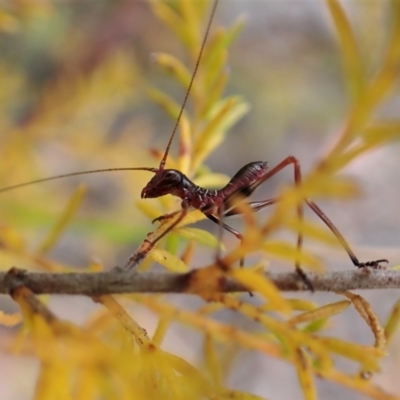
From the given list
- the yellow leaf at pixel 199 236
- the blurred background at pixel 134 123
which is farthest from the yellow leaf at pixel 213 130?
the blurred background at pixel 134 123

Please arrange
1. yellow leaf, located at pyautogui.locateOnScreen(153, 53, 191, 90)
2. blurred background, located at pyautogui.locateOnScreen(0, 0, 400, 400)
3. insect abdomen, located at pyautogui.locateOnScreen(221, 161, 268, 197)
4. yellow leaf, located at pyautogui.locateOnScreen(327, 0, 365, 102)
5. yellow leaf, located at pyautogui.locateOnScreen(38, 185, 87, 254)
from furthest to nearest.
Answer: blurred background, located at pyautogui.locateOnScreen(0, 0, 400, 400) → insect abdomen, located at pyautogui.locateOnScreen(221, 161, 268, 197) → yellow leaf, located at pyautogui.locateOnScreen(153, 53, 191, 90) → yellow leaf, located at pyautogui.locateOnScreen(38, 185, 87, 254) → yellow leaf, located at pyautogui.locateOnScreen(327, 0, 365, 102)

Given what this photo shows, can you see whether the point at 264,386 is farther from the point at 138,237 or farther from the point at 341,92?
the point at 341,92

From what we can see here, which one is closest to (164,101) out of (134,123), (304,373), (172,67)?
(172,67)

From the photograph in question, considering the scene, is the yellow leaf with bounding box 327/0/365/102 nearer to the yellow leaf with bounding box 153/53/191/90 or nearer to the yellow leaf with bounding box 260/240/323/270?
the yellow leaf with bounding box 260/240/323/270

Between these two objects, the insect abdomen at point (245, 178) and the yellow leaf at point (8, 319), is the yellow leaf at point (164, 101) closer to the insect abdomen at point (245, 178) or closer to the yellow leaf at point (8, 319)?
the insect abdomen at point (245, 178)

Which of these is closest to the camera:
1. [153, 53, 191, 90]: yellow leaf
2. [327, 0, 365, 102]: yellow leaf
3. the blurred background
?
[327, 0, 365, 102]: yellow leaf

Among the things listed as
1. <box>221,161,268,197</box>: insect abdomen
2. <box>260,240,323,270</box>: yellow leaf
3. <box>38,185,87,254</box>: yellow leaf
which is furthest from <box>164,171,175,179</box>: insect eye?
<box>260,240,323,270</box>: yellow leaf

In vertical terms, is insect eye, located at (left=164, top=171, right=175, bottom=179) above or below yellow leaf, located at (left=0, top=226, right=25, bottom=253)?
above

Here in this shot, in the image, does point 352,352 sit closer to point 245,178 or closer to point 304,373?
point 304,373
